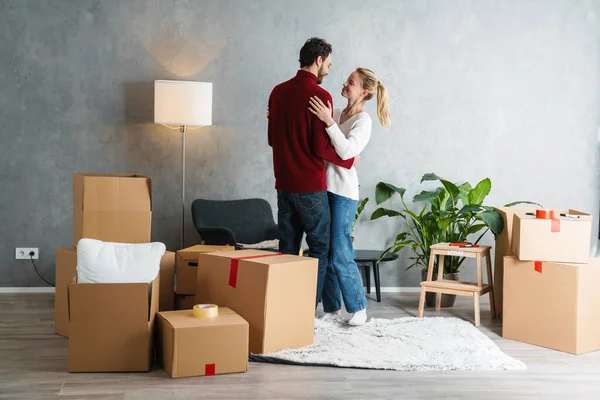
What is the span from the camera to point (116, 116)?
197 inches

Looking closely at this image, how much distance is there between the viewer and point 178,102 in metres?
4.63

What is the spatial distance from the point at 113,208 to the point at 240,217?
1279 millimetres

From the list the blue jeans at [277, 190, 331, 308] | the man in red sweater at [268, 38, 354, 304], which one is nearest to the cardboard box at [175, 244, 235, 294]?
the blue jeans at [277, 190, 331, 308]

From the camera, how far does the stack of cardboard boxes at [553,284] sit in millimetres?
3619

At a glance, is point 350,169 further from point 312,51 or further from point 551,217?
point 551,217

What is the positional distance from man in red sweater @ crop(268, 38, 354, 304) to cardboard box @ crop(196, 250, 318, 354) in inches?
12.7

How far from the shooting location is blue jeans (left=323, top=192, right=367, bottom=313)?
391 cm

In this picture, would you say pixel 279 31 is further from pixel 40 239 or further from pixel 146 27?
pixel 40 239

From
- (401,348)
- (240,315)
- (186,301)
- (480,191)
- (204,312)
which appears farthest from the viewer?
(480,191)

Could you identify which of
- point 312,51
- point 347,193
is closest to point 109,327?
point 347,193

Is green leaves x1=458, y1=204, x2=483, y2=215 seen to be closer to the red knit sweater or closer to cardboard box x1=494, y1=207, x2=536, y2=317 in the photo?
cardboard box x1=494, y1=207, x2=536, y2=317

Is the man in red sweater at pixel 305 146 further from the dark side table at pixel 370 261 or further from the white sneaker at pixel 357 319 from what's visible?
the dark side table at pixel 370 261

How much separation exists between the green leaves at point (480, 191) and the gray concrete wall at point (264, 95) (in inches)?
23.5

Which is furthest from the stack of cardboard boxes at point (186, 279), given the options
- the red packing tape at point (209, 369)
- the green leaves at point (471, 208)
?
the green leaves at point (471, 208)
